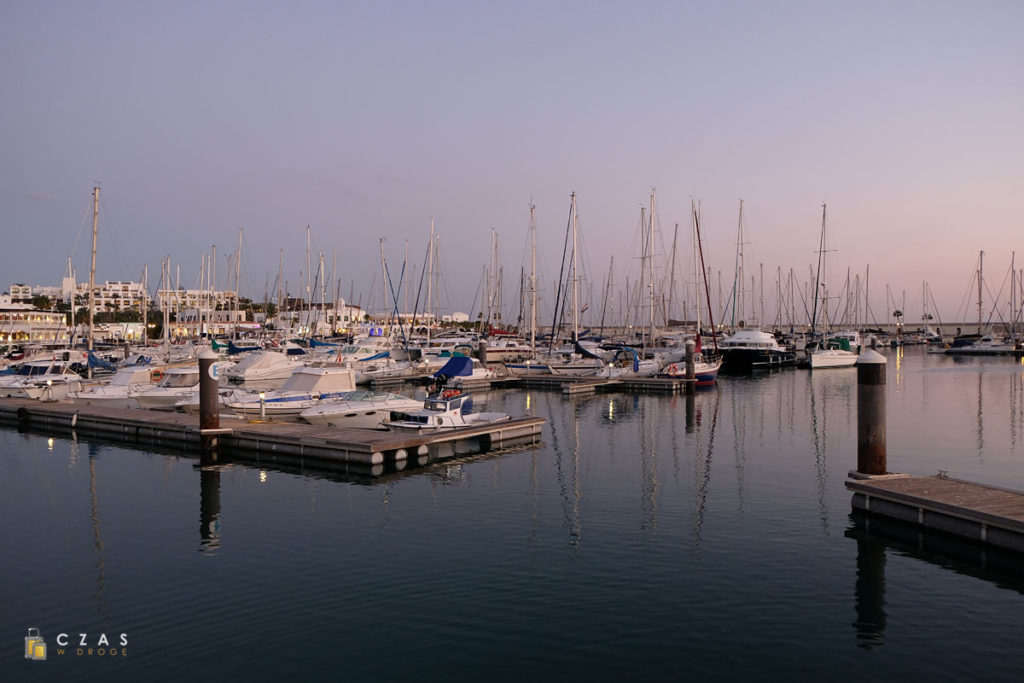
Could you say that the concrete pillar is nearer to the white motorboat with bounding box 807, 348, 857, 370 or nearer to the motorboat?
the motorboat

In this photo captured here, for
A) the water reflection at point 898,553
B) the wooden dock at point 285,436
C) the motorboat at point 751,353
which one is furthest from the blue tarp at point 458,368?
the water reflection at point 898,553

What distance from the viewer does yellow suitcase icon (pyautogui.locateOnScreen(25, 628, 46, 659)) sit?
37.4 feet

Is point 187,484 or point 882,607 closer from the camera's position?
point 882,607

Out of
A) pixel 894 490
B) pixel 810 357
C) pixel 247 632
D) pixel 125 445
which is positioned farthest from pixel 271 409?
pixel 810 357

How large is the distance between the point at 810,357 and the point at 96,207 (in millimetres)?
64925

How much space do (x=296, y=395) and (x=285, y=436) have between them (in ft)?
29.5

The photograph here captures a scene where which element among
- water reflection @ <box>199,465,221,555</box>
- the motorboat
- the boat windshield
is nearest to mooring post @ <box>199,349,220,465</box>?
water reflection @ <box>199,465,221,555</box>

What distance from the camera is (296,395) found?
117ft

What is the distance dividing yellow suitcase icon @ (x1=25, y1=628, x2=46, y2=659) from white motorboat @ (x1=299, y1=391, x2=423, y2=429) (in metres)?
20.4

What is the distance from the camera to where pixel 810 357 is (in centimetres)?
7725

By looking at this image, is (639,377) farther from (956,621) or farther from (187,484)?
(956,621)

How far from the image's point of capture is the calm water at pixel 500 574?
11195mm

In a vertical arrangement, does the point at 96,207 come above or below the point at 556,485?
above

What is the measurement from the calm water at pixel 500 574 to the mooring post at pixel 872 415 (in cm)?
160
